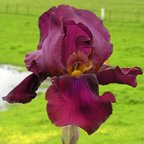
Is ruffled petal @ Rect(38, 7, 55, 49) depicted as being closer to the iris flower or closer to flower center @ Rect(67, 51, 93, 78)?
the iris flower

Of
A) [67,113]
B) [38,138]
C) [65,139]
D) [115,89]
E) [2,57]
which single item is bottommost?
[2,57]

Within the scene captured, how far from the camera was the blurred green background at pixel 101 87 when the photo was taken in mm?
14484

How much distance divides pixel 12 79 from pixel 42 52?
2292 cm

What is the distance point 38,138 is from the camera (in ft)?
47.0

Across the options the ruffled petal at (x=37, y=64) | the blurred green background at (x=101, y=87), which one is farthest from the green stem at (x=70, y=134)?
the blurred green background at (x=101, y=87)

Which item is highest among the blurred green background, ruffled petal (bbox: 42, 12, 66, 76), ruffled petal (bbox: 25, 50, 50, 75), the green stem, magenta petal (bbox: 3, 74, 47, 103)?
ruffled petal (bbox: 42, 12, 66, 76)

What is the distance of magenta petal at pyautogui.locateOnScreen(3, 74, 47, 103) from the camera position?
1625mm

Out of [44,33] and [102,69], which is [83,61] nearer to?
[102,69]

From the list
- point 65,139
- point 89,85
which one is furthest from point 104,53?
point 65,139

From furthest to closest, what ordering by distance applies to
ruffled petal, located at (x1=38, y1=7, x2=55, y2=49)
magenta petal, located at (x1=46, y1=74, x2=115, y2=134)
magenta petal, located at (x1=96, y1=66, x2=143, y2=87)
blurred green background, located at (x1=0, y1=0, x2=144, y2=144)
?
blurred green background, located at (x1=0, y1=0, x2=144, y2=144) → ruffled petal, located at (x1=38, y1=7, x2=55, y2=49) → magenta petal, located at (x1=96, y1=66, x2=143, y2=87) → magenta petal, located at (x1=46, y1=74, x2=115, y2=134)

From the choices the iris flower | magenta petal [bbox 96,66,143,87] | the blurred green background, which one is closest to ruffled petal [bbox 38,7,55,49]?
the iris flower

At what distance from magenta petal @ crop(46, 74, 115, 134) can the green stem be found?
81 millimetres

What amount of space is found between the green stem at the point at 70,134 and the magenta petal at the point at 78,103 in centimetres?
8

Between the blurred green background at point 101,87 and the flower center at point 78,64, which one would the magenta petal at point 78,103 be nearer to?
the flower center at point 78,64
